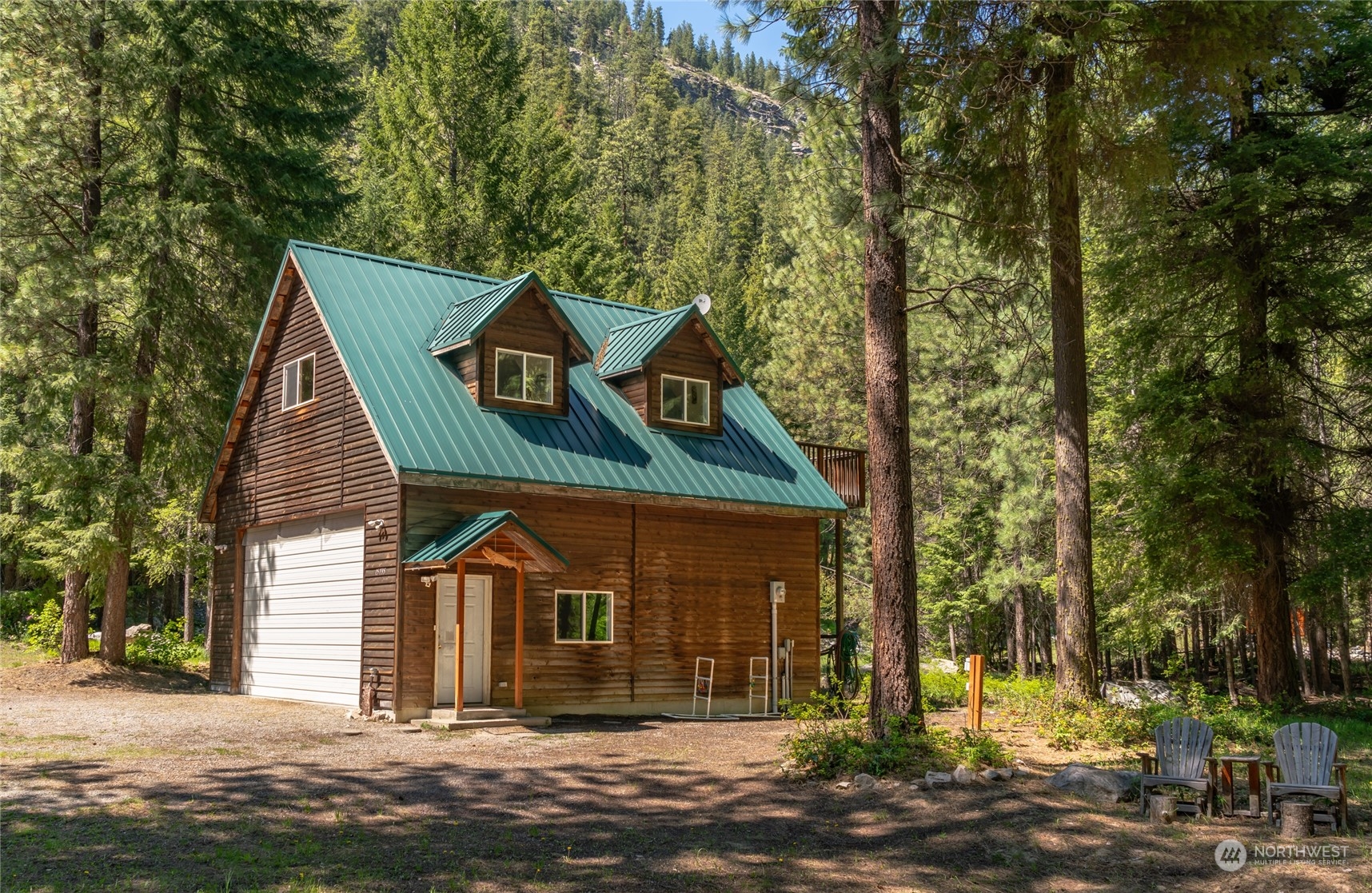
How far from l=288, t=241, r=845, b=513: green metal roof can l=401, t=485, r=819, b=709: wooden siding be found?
24.1 inches

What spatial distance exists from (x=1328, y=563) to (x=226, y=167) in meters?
23.2

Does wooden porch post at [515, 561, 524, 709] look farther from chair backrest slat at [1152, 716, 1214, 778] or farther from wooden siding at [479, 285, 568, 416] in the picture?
chair backrest slat at [1152, 716, 1214, 778]

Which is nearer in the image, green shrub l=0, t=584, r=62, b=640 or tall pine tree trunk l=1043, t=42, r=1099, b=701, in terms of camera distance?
tall pine tree trunk l=1043, t=42, r=1099, b=701

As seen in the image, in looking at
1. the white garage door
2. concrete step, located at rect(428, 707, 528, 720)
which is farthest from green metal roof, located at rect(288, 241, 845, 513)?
concrete step, located at rect(428, 707, 528, 720)

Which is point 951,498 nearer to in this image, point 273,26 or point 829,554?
point 829,554

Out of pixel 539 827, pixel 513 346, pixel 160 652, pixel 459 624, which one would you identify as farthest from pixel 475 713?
pixel 160 652

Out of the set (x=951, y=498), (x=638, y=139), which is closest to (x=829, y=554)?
(x=951, y=498)

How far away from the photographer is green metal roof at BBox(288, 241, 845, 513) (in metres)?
17.2

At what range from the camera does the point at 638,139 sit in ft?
307

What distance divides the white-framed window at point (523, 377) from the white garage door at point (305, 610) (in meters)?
3.36

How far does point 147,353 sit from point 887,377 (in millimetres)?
17500

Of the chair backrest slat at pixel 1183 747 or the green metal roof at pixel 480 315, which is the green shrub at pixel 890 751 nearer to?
the chair backrest slat at pixel 1183 747

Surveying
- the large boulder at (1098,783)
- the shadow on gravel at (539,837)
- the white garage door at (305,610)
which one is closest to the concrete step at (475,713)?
the white garage door at (305,610)

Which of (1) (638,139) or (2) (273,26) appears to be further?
(1) (638,139)
